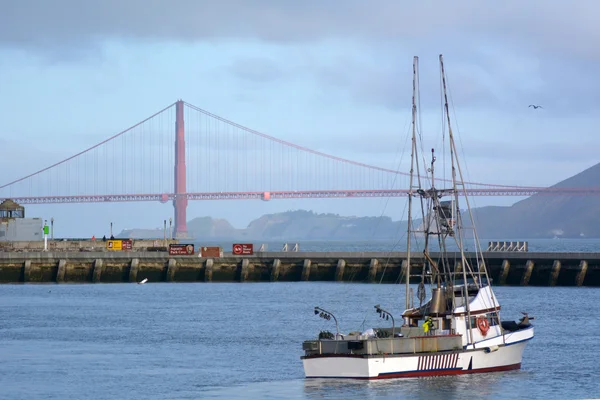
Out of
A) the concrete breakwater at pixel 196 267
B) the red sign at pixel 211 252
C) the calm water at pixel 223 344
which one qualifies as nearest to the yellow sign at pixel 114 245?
the concrete breakwater at pixel 196 267

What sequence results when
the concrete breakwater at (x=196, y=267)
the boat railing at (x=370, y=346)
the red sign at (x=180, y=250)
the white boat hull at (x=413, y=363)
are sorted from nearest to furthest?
the boat railing at (x=370, y=346) < the white boat hull at (x=413, y=363) < the concrete breakwater at (x=196, y=267) < the red sign at (x=180, y=250)

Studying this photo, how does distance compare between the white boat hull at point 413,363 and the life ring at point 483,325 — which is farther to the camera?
the life ring at point 483,325

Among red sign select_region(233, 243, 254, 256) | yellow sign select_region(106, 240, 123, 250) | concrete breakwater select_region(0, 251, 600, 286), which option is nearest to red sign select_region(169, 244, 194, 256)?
concrete breakwater select_region(0, 251, 600, 286)

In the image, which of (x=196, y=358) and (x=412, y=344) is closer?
(x=412, y=344)

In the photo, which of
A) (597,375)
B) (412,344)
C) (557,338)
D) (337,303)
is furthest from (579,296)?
(412,344)

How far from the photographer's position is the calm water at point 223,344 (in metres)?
35.1

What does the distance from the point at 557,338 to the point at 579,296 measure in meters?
20.4

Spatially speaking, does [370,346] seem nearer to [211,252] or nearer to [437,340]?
Result: [437,340]

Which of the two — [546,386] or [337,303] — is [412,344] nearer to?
[546,386]

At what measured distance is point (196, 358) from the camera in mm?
42844

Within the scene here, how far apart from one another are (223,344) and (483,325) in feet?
44.7

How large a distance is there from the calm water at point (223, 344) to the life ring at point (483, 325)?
140cm

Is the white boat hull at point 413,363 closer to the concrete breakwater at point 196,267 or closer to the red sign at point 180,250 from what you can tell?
the concrete breakwater at point 196,267

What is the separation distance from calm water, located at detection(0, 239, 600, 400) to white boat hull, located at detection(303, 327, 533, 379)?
287mm
